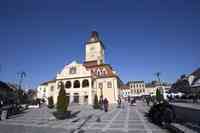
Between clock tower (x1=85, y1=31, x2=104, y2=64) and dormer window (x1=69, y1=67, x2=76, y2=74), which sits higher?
clock tower (x1=85, y1=31, x2=104, y2=64)

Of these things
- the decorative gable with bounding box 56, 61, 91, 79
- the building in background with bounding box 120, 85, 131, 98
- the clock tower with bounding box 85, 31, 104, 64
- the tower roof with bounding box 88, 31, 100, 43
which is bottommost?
the building in background with bounding box 120, 85, 131, 98

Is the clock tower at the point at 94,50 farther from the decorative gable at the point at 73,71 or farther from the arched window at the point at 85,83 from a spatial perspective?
the arched window at the point at 85,83

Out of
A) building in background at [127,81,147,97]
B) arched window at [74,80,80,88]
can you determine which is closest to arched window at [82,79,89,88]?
arched window at [74,80,80,88]

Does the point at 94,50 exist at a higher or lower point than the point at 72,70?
higher

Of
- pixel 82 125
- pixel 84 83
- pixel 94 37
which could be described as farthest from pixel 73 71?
pixel 82 125

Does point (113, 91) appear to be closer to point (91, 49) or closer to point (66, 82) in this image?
point (66, 82)

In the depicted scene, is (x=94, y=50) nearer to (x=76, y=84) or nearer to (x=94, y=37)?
(x=94, y=37)

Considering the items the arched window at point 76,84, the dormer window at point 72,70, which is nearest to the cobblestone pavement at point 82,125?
the arched window at point 76,84

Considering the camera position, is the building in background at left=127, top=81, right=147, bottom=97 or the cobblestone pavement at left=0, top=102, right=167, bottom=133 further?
the building in background at left=127, top=81, right=147, bottom=97

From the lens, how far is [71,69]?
49.2 metres

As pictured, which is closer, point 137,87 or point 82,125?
point 82,125

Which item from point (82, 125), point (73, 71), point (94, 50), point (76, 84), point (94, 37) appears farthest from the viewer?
point (94, 37)

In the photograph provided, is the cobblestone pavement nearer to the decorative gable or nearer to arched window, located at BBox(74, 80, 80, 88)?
the decorative gable

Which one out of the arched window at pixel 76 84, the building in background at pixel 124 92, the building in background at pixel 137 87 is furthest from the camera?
the building in background at pixel 137 87
